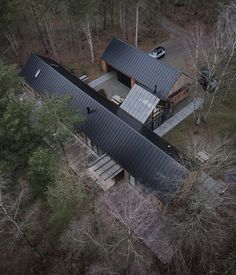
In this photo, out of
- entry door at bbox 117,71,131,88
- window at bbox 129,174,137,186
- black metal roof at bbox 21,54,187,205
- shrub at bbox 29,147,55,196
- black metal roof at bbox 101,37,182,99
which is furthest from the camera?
entry door at bbox 117,71,131,88

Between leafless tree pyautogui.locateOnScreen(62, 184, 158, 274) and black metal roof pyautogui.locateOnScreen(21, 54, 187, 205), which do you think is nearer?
leafless tree pyautogui.locateOnScreen(62, 184, 158, 274)

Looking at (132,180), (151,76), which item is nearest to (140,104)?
(151,76)

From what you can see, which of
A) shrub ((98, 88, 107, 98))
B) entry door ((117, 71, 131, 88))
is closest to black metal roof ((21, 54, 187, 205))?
shrub ((98, 88, 107, 98))

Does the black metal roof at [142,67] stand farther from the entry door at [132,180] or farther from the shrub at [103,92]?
the entry door at [132,180]

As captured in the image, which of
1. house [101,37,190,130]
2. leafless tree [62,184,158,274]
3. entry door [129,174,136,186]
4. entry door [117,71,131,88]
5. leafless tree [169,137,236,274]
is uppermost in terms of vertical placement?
house [101,37,190,130]

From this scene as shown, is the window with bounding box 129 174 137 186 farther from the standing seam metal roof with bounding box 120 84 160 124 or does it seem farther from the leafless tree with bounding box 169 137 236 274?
the standing seam metal roof with bounding box 120 84 160 124

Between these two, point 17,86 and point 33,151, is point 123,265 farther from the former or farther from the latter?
point 17,86

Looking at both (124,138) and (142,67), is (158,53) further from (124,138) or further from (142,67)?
(124,138)
